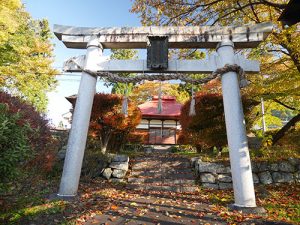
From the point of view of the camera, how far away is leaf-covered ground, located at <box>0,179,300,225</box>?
4367 mm

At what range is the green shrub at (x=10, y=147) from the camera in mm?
3502

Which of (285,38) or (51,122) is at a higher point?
(285,38)

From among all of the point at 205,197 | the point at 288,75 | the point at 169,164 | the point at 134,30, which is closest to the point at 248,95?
the point at 288,75

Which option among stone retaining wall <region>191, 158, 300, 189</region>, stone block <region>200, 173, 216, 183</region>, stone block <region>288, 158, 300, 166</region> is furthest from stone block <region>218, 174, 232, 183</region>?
stone block <region>288, 158, 300, 166</region>

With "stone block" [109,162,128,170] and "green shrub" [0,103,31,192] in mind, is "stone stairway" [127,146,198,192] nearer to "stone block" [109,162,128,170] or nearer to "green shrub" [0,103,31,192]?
"stone block" [109,162,128,170]

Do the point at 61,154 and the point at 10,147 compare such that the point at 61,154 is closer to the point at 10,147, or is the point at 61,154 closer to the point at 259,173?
the point at 10,147

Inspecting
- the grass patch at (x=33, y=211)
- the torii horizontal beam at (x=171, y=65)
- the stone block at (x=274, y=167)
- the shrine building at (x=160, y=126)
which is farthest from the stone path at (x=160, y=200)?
the shrine building at (x=160, y=126)

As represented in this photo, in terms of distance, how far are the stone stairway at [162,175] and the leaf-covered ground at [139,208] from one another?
71 cm

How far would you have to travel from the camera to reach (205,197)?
263 inches

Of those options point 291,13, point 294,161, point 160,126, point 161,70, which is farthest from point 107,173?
point 160,126

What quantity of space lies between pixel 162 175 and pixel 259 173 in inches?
146

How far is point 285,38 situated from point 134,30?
5.13 m

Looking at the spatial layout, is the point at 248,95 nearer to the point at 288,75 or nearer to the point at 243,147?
the point at 288,75

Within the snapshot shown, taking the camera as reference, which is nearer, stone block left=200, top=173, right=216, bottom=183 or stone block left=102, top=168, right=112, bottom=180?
stone block left=200, top=173, right=216, bottom=183
